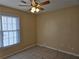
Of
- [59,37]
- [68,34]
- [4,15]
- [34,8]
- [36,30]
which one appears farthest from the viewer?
[36,30]

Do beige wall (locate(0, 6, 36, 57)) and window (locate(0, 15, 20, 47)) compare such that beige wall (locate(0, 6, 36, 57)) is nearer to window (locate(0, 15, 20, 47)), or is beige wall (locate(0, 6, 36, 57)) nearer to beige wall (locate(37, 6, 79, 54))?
window (locate(0, 15, 20, 47))

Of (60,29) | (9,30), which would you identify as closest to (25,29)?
(9,30)

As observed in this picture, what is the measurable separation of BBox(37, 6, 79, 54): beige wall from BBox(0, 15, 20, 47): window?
1765mm

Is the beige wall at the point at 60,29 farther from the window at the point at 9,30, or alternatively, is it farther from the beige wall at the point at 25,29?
the window at the point at 9,30

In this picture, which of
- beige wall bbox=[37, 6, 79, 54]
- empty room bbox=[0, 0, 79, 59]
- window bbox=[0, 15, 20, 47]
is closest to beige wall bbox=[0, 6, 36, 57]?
empty room bbox=[0, 0, 79, 59]

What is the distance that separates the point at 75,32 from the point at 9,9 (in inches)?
132

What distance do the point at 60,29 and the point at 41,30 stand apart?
1504 mm

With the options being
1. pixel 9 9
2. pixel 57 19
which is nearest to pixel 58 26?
pixel 57 19

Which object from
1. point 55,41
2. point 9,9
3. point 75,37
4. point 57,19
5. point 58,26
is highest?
point 9,9

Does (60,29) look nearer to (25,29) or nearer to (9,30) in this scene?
(25,29)

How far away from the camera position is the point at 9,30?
4305mm

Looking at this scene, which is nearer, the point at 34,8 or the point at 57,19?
the point at 34,8

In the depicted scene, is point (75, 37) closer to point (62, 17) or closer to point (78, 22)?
point (78, 22)

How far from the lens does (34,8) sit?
116 inches
